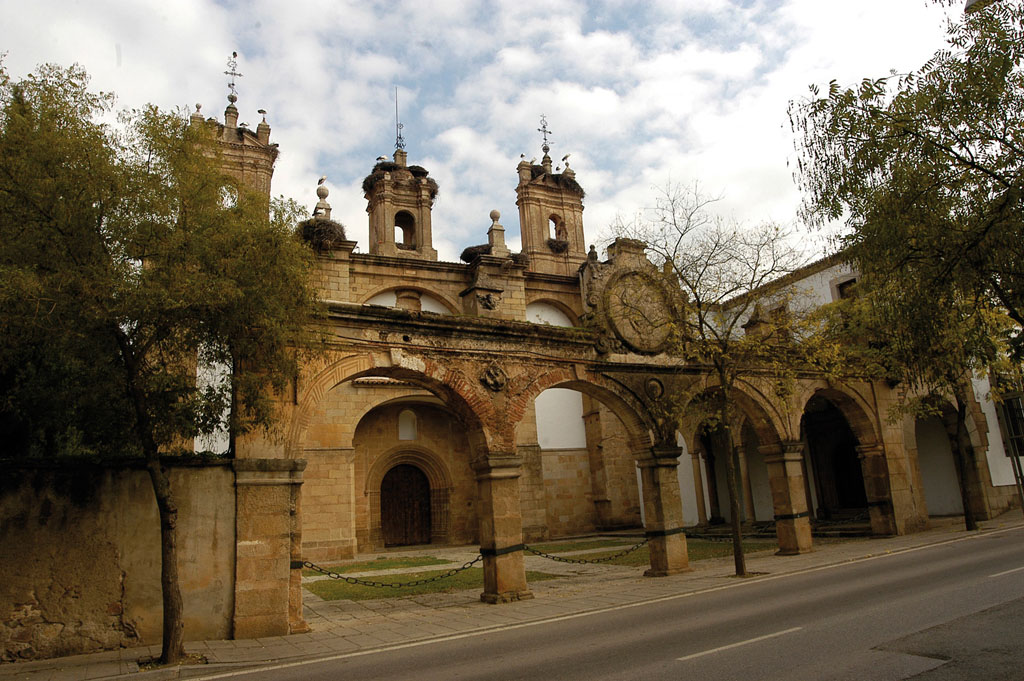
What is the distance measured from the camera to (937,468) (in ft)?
76.1

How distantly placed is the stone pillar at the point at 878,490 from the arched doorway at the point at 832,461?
6.04 meters

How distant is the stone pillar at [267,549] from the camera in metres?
9.04

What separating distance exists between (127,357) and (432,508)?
17.1 metres

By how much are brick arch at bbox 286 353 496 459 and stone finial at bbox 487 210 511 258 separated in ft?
46.4

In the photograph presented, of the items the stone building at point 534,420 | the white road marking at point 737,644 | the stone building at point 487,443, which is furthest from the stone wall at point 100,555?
the white road marking at point 737,644

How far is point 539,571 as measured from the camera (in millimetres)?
15266

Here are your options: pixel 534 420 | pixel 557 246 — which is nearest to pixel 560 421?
pixel 534 420

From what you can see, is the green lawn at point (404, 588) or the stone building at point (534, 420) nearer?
the stone building at point (534, 420)

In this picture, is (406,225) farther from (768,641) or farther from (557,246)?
(768,641)

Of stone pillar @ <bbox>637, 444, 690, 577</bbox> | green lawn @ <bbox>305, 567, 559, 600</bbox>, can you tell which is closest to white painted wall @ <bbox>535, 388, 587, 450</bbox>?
green lawn @ <bbox>305, 567, 559, 600</bbox>

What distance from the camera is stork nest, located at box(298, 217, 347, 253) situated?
22156mm

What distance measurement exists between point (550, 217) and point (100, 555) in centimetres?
2487

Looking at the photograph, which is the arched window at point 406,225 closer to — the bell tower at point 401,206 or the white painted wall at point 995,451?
the bell tower at point 401,206

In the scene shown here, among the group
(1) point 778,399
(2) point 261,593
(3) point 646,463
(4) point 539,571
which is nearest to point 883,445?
(1) point 778,399
